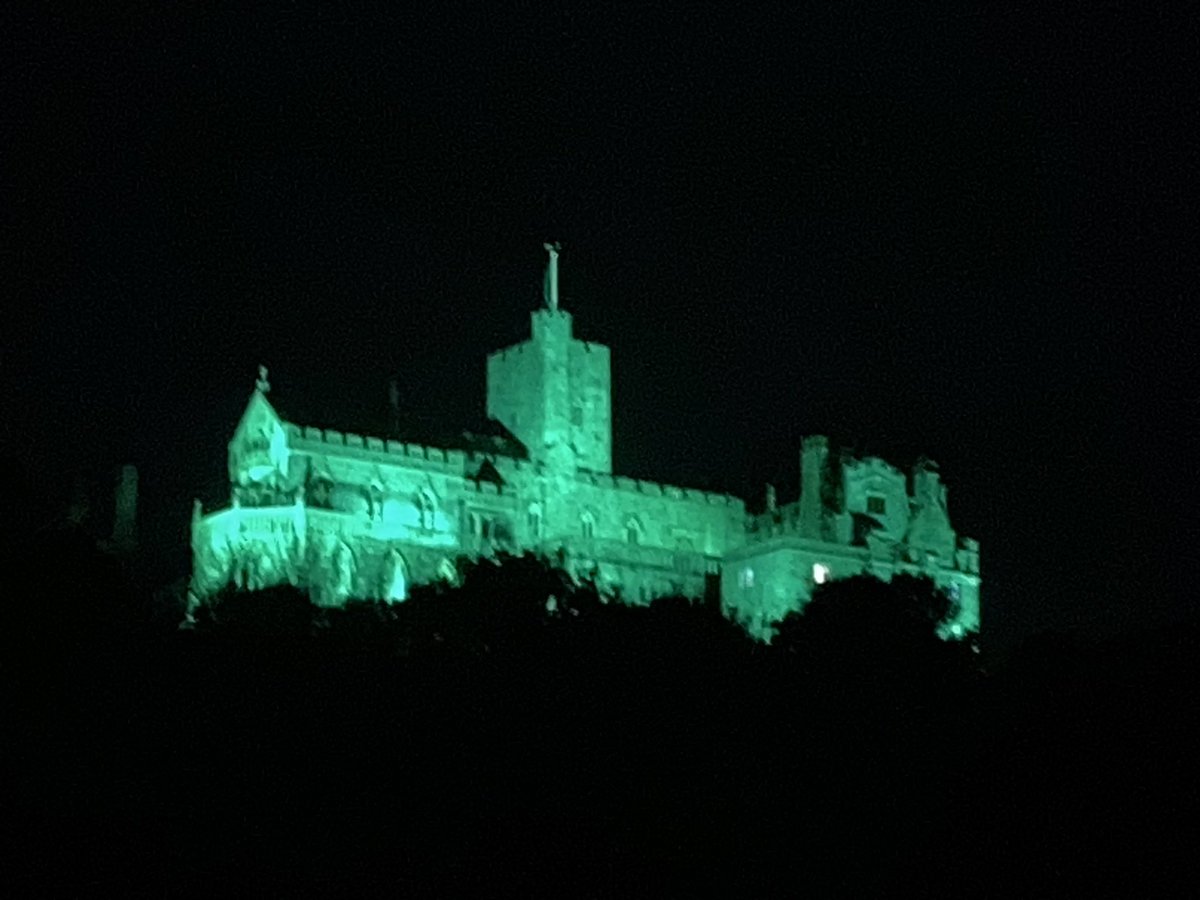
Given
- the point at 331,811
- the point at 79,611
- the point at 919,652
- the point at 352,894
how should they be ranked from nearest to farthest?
the point at 352,894 → the point at 331,811 → the point at 79,611 → the point at 919,652

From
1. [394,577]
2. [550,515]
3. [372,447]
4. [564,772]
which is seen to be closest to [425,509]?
[372,447]

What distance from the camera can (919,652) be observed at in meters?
95.1

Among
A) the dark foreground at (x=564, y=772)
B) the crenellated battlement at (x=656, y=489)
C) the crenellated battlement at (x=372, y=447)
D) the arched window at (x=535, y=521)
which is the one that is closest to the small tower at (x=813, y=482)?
the crenellated battlement at (x=656, y=489)

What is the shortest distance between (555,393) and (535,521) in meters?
5.15

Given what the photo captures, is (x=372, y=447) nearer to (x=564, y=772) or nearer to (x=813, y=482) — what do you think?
(x=813, y=482)

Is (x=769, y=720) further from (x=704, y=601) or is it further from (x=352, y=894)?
(x=704, y=601)

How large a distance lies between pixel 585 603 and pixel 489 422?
784 inches

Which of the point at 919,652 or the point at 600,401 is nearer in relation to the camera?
the point at 919,652

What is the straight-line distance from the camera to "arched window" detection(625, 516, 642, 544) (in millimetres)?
120312

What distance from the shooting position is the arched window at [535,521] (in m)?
117

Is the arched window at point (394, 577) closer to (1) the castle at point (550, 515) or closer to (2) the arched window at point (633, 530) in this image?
(1) the castle at point (550, 515)

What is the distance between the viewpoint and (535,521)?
387 feet

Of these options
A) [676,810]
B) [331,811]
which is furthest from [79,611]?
[676,810]

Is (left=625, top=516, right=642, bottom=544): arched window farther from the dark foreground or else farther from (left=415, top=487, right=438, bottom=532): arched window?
the dark foreground
